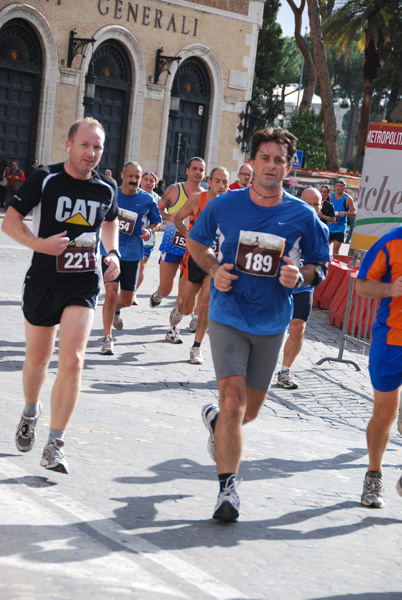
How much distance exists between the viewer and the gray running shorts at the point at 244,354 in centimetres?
523

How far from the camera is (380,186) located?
44.7 feet

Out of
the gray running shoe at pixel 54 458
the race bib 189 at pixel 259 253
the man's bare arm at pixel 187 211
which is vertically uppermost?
the race bib 189 at pixel 259 253

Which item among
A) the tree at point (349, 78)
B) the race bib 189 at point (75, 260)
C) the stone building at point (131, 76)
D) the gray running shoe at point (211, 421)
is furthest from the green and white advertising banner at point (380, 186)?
the tree at point (349, 78)

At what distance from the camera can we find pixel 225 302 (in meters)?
5.32

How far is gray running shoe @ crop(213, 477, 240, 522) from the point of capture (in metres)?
4.96

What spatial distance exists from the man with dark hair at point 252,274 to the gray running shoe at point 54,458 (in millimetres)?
795

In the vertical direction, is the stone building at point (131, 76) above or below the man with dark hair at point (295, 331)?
above

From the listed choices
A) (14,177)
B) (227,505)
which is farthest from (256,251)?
(14,177)

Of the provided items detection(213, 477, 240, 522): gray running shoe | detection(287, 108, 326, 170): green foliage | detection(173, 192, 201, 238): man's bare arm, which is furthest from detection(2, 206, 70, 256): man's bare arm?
detection(287, 108, 326, 170): green foliage

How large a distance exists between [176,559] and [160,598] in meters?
0.49

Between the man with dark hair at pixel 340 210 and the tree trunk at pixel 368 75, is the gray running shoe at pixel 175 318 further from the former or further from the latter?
the tree trunk at pixel 368 75

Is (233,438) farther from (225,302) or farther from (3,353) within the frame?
(3,353)

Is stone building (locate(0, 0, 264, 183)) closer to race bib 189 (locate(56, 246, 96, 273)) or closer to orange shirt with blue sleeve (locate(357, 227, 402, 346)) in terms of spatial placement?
race bib 189 (locate(56, 246, 96, 273))

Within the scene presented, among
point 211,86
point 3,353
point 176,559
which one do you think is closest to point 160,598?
point 176,559
